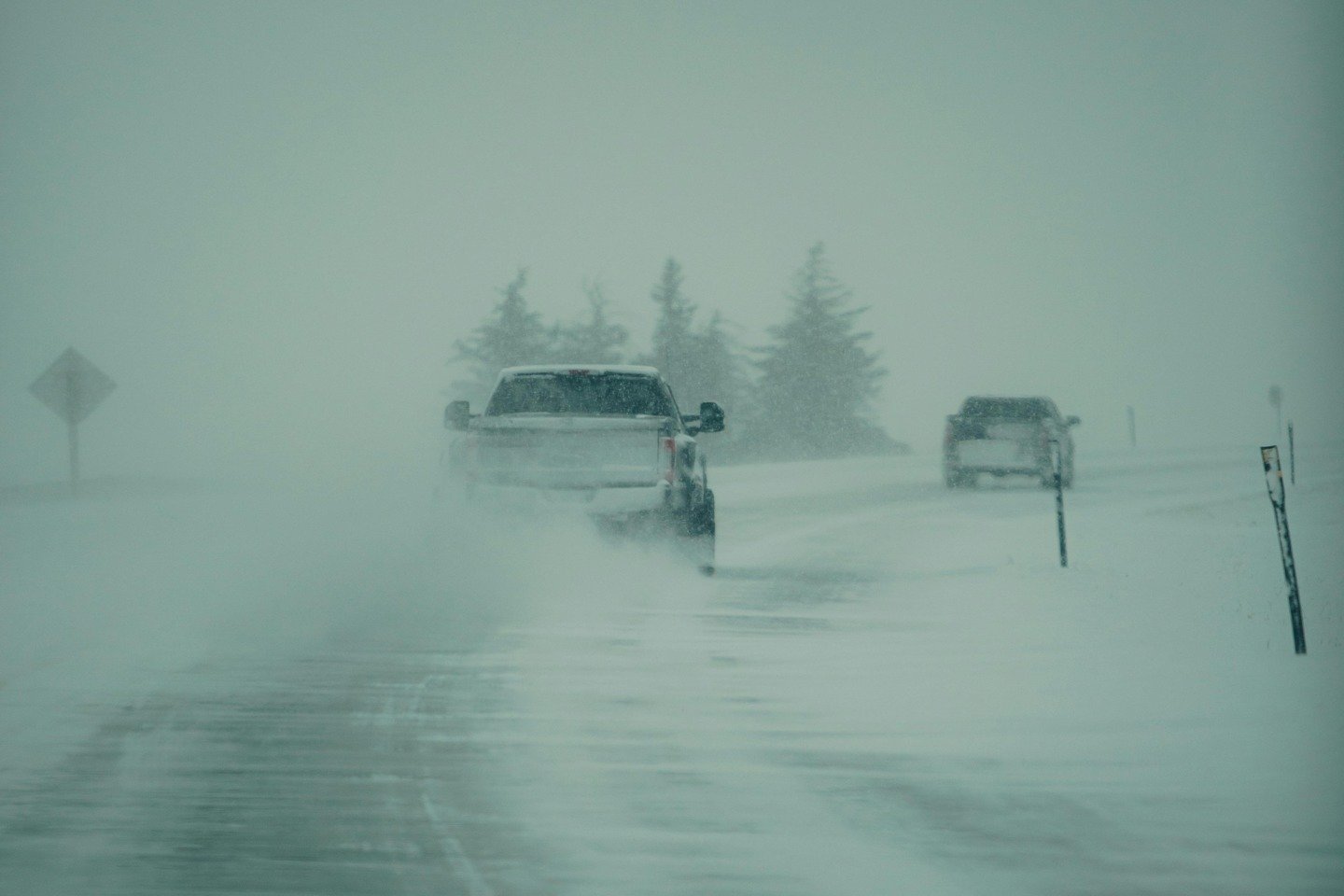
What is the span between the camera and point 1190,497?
30969 mm

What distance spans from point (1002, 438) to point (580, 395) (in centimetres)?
1688

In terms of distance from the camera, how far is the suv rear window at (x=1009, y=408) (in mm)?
32219

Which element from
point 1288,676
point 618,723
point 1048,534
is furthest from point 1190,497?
point 618,723

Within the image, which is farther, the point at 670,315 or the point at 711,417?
the point at 670,315

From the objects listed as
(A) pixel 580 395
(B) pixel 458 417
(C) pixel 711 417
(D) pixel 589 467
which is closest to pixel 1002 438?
(C) pixel 711 417

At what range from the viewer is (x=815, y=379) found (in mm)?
89562

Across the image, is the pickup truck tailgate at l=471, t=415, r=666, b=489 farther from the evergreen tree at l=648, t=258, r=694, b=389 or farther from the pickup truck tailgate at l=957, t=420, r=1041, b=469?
the evergreen tree at l=648, t=258, r=694, b=389

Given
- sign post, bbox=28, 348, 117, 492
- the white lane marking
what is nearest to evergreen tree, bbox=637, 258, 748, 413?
sign post, bbox=28, 348, 117, 492

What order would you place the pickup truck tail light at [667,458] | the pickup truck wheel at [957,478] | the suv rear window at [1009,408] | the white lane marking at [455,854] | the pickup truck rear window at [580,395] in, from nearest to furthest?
the white lane marking at [455,854], the pickup truck tail light at [667,458], the pickup truck rear window at [580,395], the suv rear window at [1009,408], the pickup truck wheel at [957,478]

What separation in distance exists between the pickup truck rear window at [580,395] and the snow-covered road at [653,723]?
1.57 m

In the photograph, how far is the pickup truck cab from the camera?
31.7 m

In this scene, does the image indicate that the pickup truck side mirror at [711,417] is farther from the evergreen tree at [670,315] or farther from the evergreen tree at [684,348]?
the evergreen tree at [670,315]

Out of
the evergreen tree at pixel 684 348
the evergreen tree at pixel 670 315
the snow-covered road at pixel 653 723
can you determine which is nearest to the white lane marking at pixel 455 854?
the snow-covered road at pixel 653 723

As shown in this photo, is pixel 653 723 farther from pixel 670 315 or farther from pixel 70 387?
pixel 670 315
